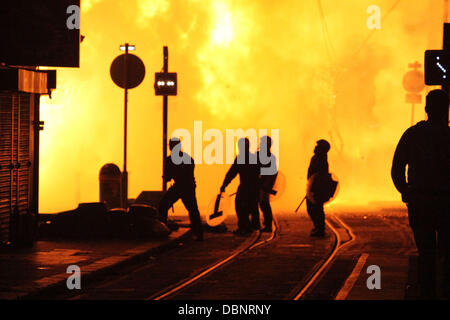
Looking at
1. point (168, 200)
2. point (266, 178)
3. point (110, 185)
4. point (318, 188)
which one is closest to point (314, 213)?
point (318, 188)

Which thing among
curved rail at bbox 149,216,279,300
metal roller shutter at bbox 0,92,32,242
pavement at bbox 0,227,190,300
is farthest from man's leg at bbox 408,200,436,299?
metal roller shutter at bbox 0,92,32,242

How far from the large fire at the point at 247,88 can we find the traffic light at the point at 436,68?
16.9 metres

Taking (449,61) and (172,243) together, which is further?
(172,243)

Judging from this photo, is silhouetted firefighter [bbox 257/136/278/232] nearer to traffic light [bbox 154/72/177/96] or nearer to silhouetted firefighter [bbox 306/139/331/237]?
silhouetted firefighter [bbox 306/139/331/237]

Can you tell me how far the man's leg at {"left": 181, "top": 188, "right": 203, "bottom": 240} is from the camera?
669 inches

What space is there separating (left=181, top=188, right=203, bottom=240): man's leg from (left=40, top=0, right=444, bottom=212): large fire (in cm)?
Result: 1097

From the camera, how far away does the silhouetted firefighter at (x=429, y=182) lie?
332 inches

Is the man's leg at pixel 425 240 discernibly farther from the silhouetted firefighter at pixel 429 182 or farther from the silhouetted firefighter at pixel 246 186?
the silhouetted firefighter at pixel 246 186

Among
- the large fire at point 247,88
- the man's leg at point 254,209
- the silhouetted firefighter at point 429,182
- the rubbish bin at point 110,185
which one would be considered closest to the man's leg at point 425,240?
the silhouetted firefighter at point 429,182

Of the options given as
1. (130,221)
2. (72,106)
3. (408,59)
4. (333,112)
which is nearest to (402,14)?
(408,59)

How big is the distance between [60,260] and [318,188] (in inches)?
237

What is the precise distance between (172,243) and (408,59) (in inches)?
1137

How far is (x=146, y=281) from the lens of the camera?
12039 mm

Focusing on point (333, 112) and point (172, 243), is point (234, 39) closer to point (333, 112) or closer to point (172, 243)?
point (333, 112)
